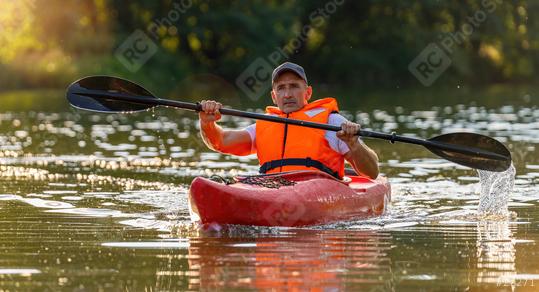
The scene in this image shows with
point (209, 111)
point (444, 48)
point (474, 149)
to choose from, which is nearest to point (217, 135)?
point (209, 111)

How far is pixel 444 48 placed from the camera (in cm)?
4394

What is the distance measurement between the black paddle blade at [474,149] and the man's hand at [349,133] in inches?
33.6

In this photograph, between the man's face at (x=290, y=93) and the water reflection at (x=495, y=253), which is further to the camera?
the man's face at (x=290, y=93)

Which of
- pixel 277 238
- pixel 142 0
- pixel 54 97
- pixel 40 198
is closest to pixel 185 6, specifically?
pixel 142 0

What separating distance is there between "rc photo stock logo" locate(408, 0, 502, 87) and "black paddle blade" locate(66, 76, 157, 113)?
33.8m

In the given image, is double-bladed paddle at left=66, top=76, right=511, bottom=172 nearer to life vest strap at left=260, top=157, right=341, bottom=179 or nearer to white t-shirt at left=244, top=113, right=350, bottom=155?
white t-shirt at left=244, top=113, right=350, bottom=155

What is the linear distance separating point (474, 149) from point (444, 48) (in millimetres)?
35338

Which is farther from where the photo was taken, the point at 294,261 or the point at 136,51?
the point at 136,51

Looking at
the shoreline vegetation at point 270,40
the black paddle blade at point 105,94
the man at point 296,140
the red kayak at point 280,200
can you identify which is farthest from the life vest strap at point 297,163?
the shoreline vegetation at point 270,40

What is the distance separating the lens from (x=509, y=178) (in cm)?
995

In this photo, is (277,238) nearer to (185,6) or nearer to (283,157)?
(283,157)

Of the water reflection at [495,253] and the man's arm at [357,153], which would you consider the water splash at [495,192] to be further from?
the man's arm at [357,153]

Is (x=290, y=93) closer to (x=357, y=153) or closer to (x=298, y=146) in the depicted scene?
(x=298, y=146)

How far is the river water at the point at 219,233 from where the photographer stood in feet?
19.7
